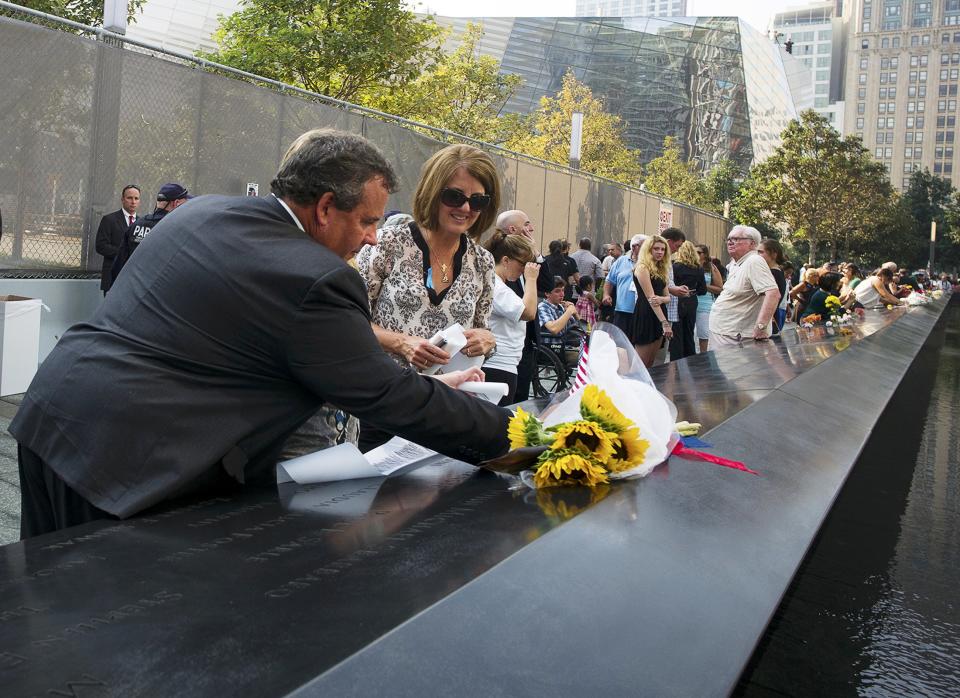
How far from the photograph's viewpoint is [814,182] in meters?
46.0

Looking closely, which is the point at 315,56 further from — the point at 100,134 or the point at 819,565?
the point at 819,565

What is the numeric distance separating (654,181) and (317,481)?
54831 millimetres

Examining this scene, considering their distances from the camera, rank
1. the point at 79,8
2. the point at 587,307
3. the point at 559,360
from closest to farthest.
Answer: the point at 559,360
the point at 587,307
the point at 79,8

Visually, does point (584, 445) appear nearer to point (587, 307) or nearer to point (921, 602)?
point (921, 602)

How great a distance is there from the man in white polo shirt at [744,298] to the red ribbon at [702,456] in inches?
202

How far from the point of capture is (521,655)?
143cm

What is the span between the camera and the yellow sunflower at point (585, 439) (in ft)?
7.29

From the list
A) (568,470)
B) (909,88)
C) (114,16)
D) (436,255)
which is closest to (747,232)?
(436,255)

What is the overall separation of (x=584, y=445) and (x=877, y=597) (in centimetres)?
224

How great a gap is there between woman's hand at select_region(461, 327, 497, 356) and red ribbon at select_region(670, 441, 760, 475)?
1.01 m

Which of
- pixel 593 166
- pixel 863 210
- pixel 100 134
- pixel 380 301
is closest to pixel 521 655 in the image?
pixel 380 301

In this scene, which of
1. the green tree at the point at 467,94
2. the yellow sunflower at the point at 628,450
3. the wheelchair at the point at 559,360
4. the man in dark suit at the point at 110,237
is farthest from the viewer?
the green tree at the point at 467,94

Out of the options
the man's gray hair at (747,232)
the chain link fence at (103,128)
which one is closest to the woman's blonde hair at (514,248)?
the man's gray hair at (747,232)

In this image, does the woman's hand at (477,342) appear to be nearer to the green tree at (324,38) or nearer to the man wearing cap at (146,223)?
the man wearing cap at (146,223)
